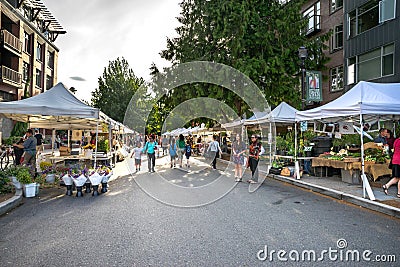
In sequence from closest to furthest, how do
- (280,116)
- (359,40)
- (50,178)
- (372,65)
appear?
(50,178) < (280,116) < (372,65) < (359,40)

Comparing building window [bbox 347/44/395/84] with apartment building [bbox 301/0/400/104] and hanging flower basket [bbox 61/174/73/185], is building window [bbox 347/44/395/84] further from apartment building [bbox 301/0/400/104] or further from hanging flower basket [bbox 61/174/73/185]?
hanging flower basket [bbox 61/174/73/185]

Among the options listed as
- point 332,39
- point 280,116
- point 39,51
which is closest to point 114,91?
point 39,51

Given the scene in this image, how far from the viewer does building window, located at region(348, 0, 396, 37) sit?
19578 mm

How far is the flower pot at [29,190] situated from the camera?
8.86 m

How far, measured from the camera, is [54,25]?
134 ft

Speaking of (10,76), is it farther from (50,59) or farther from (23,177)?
(23,177)

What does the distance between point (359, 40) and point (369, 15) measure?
1.66 meters

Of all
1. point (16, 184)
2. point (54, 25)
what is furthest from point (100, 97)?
point (16, 184)

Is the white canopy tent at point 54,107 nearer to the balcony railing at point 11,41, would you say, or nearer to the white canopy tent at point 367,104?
the white canopy tent at point 367,104

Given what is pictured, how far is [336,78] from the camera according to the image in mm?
26562

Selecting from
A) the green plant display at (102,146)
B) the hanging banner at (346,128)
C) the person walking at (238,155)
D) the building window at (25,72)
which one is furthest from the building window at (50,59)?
the hanging banner at (346,128)

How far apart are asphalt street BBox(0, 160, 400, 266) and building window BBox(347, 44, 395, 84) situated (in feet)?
48.8

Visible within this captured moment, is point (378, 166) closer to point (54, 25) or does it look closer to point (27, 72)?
point (27, 72)

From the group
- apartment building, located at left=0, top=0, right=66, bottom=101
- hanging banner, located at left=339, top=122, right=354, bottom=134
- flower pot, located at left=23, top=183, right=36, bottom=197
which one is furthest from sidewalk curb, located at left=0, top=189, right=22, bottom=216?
apartment building, located at left=0, top=0, right=66, bottom=101
